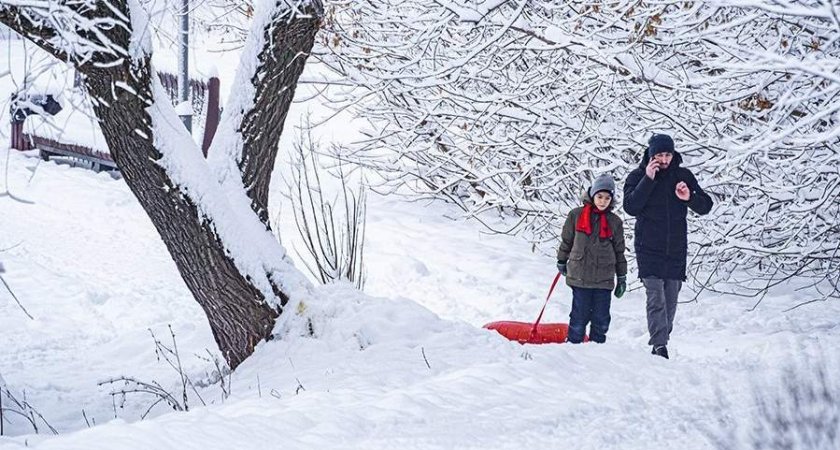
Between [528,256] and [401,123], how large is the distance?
2371 mm

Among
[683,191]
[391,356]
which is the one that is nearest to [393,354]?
[391,356]

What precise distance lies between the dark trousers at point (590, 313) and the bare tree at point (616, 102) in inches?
51.6

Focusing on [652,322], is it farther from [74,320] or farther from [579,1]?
[74,320]

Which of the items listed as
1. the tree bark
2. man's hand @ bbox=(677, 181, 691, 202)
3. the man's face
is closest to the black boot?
man's hand @ bbox=(677, 181, 691, 202)

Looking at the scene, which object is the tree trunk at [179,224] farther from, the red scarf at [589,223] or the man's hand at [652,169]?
the man's hand at [652,169]

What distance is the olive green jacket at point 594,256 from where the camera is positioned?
7348mm

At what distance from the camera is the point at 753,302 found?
10.6 m

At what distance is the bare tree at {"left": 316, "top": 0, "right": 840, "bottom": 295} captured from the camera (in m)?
8.07

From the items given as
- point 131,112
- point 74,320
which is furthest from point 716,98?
point 74,320

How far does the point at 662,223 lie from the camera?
6969mm

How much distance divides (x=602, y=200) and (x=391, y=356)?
80.0 inches

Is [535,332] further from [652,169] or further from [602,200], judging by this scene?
[652,169]

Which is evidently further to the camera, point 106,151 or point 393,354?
point 106,151

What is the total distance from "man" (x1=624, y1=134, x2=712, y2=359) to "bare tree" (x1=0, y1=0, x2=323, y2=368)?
95.7 inches
